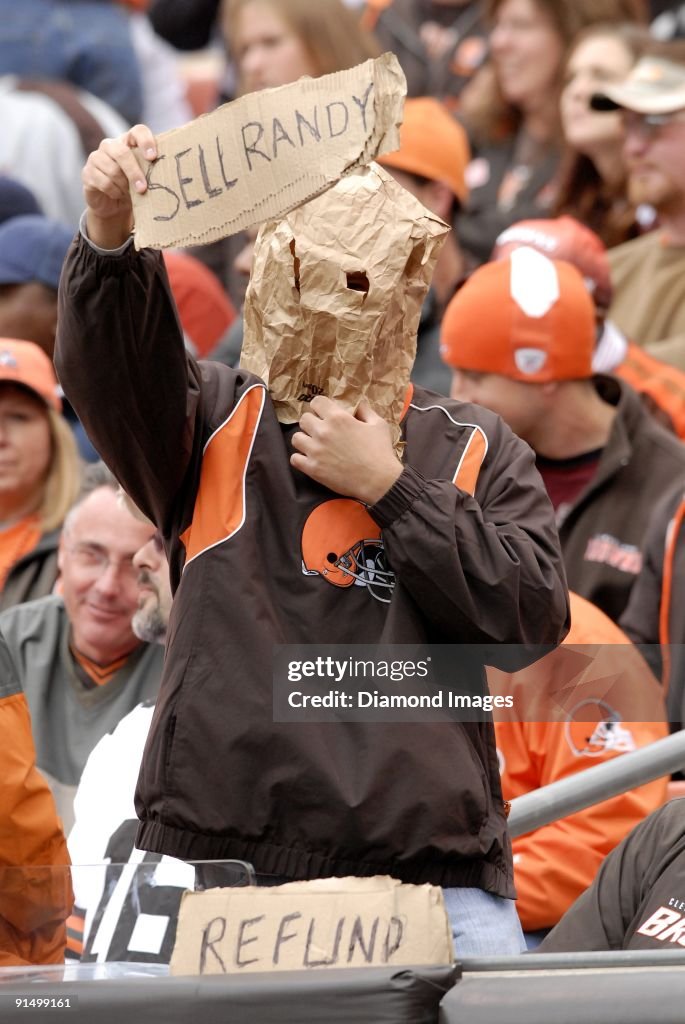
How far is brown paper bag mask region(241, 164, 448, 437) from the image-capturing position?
2705 mm

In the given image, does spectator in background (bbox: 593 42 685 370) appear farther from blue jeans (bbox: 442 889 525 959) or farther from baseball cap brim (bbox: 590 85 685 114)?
blue jeans (bbox: 442 889 525 959)

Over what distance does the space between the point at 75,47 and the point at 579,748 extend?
4.83 meters

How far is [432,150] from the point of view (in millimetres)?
6055

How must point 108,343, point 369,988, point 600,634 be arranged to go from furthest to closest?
point 600,634
point 108,343
point 369,988

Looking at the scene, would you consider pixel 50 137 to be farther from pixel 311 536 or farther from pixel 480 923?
pixel 480 923

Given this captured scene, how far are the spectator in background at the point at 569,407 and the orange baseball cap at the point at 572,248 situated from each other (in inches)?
5.7

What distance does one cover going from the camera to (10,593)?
5.19m

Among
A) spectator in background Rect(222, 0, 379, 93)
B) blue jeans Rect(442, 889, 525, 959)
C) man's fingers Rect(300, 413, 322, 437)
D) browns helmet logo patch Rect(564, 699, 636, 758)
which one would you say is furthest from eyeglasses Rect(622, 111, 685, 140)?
blue jeans Rect(442, 889, 525, 959)

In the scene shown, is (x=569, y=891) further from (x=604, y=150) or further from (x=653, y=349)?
(x=604, y=150)

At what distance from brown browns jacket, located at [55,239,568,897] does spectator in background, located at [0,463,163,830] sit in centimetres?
165

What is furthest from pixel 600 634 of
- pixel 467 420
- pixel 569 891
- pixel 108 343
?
pixel 108 343

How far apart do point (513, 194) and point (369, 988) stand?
4944mm

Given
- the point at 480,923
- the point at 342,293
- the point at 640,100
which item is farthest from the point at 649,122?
the point at 480,923

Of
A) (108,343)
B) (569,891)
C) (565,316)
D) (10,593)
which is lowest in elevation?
A: (10,593)
